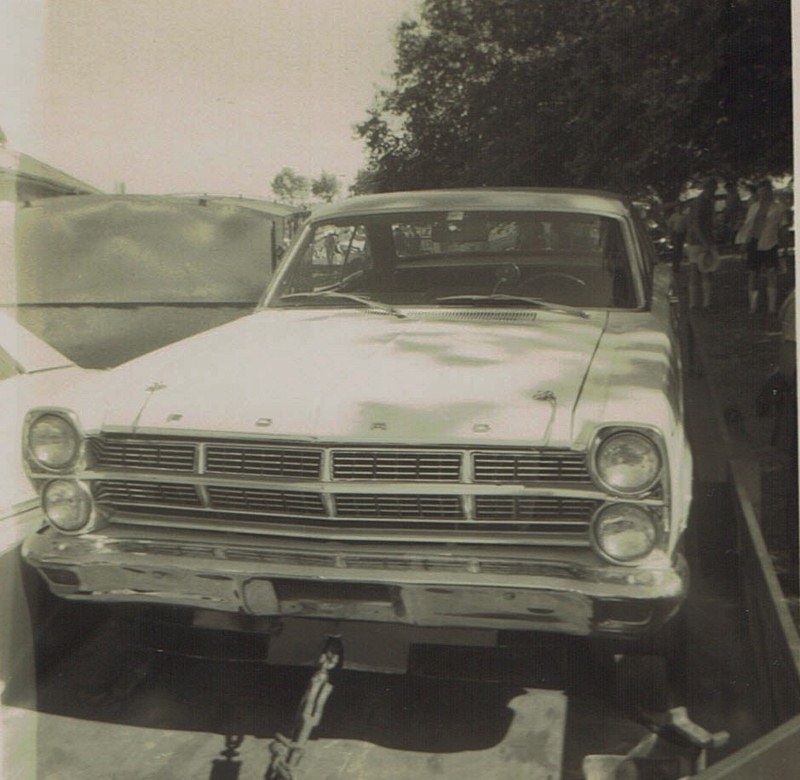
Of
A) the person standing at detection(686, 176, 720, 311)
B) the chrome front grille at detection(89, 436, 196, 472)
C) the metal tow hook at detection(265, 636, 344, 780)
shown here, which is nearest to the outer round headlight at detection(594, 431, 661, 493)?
the metal tow hook at detection(265, 636, 344, 780)

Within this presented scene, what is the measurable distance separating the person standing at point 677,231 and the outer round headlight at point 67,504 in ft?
17.0

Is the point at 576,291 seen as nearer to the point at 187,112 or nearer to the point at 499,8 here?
the point at 499,8

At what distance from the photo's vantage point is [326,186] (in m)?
5.21

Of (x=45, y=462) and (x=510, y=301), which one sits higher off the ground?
(x=510, y=301)

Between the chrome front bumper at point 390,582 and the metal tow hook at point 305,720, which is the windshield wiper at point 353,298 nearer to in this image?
the chrome front bumper at point 390,582

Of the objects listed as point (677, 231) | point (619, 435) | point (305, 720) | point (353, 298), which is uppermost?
point (677, 231)

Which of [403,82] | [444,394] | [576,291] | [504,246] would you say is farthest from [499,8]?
[444,394]

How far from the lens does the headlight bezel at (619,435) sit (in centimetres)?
239

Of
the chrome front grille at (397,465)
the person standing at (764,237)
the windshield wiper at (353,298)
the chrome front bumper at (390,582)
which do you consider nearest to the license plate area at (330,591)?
the chrome front bumper at (390,582)

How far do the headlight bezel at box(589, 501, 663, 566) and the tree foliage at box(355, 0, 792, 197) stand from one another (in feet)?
4.81

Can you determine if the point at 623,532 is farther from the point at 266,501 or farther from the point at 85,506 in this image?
the point at 85,506

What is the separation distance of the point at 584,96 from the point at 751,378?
119 inches

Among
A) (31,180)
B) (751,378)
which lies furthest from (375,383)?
(751,378)

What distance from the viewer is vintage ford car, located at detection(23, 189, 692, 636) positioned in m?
2.42
